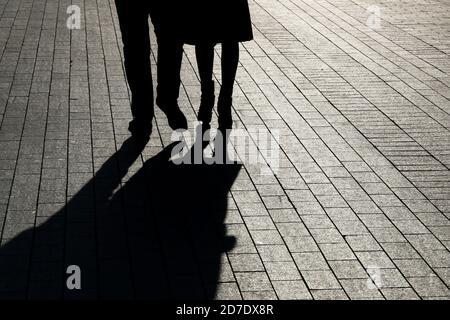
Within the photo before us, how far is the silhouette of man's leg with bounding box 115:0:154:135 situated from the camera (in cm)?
649

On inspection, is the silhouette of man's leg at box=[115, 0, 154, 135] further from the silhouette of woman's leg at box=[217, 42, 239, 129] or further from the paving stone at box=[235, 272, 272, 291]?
the paving stone at box=[235, 272, 272, 291]

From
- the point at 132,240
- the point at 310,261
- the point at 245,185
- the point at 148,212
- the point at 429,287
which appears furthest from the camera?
the point at 245,185

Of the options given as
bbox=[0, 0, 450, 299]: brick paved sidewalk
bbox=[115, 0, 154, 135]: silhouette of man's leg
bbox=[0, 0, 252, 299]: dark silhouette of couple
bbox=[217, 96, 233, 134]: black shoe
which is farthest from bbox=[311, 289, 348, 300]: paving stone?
bbox=[115, 0, 154, 135]: silhouette of man's leg

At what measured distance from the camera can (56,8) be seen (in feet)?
38.7

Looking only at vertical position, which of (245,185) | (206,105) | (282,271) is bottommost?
(245,185)

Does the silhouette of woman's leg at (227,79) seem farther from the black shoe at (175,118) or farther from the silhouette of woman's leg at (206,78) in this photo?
the black shoe at (175,118)

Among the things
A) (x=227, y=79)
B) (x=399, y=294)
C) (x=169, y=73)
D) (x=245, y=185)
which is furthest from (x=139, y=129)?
(x=399, y=294)

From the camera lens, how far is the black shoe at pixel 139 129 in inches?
265

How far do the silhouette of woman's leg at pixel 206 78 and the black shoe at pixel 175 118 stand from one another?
6.7 inches

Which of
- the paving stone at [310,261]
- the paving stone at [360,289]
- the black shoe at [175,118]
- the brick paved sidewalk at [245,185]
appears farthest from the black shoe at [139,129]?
the paving stone at [360,289]

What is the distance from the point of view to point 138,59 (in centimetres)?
672

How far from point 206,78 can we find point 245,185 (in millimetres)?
1298

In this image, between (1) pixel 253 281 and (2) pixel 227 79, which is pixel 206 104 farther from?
(1) pixel 253 281

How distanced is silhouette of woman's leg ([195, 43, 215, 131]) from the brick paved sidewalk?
440mm
